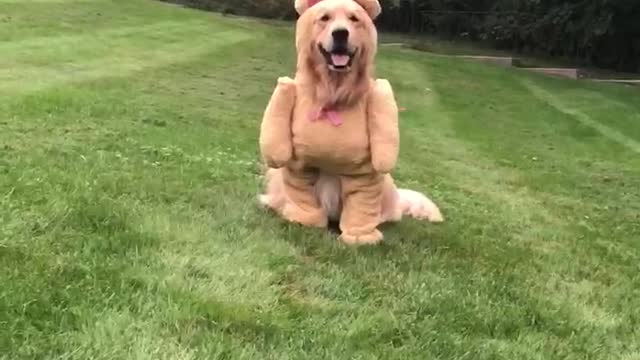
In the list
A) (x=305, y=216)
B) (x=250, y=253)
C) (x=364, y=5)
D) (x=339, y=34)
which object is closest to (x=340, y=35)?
(x=339, y=34)

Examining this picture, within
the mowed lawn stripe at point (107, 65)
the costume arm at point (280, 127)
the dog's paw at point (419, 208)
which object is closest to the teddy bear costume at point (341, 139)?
the costume arm at point (280, 127)

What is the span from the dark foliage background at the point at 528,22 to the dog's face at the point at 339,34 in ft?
73.6

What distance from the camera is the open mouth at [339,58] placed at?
15.6ft

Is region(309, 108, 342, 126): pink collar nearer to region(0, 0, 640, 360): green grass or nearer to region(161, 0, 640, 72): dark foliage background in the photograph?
region(0, 0, 640, 360): green grass

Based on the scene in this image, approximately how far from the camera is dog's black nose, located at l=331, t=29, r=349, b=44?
15.5 feet

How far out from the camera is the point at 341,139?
4918 millimetres

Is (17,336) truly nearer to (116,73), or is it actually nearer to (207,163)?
(207,163)

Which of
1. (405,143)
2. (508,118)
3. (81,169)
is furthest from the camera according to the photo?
(508,118)

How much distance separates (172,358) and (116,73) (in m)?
10.8

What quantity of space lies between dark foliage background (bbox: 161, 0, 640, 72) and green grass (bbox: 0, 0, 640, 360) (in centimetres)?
1682

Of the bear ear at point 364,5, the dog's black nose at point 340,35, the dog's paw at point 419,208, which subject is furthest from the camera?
the dog's paw at point 419,208

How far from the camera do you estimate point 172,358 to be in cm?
299

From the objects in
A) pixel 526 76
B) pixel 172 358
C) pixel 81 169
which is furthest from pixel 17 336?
pixel 526 76

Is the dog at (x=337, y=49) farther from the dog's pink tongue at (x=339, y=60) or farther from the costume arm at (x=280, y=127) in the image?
the costume arm at (x=280, y=127)
